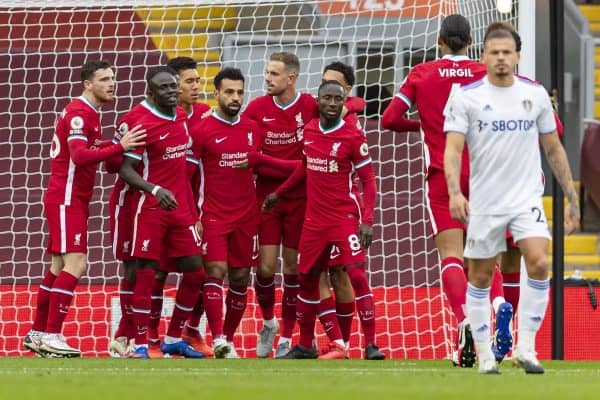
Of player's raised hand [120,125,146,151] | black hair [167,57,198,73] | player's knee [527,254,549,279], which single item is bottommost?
player's knee [527,254,549,279]

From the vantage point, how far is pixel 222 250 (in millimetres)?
9898

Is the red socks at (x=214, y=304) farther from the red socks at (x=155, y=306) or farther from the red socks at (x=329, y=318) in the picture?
the red socks at (x=329, y=318)

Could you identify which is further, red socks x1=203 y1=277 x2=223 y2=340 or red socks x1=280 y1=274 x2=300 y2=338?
red socks x1=280 y1=274 x2=300 y2=338

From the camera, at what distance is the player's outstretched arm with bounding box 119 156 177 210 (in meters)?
9.13

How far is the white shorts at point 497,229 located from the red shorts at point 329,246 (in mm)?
2547

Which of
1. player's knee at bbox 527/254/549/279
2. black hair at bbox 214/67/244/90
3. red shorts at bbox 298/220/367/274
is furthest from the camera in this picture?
black hair at bbox 214/67/244/90

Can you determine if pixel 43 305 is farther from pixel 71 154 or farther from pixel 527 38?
pixel 527 38

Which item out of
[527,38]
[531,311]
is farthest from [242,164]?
[531,311]

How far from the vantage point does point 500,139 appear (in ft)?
22.9

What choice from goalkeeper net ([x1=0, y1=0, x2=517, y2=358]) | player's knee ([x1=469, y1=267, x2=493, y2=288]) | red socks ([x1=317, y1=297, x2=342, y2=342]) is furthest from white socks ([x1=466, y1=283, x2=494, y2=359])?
goalkeeper net ([x1=0, y1=0, x2=517, y2=358])

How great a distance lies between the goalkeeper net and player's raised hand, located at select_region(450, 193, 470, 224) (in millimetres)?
4783

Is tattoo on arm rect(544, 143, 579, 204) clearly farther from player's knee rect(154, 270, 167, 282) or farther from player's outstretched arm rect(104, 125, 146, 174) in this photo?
player's knee rect(154, 270, 167, 282)

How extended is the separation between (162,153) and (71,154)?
0.58 metres

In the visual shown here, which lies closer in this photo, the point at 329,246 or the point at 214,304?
Answer: the point at 329,246
